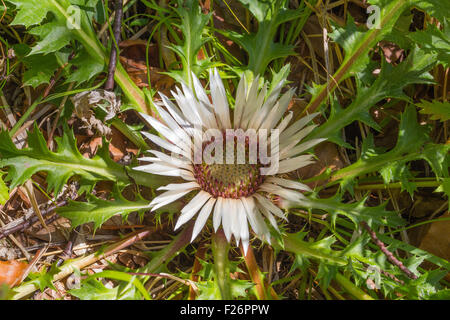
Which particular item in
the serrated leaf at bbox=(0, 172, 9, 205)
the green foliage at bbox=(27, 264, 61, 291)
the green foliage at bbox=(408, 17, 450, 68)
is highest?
the green foliage at bbox=(408, 17, 450, 68)

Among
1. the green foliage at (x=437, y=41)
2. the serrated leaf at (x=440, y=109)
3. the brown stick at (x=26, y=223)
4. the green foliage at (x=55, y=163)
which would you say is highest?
the green foliage at (x=437, y=41)

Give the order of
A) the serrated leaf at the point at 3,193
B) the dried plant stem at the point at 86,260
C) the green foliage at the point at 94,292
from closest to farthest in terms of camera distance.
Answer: the green foliage at the point at 94,292, the dried plant stem at the point at 86,260, the serrated leaf at the point at 3,193

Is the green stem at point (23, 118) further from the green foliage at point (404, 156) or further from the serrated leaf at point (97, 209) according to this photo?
the green foliage at point (404, 156)

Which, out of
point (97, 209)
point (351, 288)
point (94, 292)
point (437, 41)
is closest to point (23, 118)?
point (97, 209)

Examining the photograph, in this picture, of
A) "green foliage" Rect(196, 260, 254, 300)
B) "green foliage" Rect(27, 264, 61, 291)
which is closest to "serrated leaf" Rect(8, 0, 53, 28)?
"green foliage" Rect(27, 264, 61, 291)

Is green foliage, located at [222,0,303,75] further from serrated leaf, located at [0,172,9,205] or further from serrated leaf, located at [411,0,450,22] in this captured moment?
serrated leaf, located at [0,172,9,205]

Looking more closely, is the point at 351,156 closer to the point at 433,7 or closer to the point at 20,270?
the point at 433,7

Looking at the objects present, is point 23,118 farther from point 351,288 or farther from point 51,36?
point 351,288

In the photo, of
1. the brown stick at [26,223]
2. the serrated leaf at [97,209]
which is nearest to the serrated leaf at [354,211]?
the serrated leaf at [97,209]
